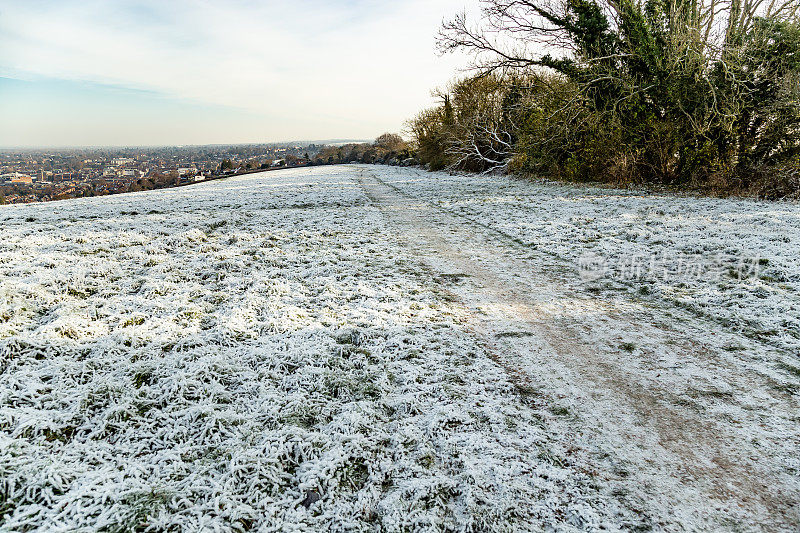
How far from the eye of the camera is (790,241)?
23.9ft

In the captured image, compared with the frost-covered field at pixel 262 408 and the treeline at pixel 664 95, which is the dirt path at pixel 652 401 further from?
the treeline at pixel 664 95

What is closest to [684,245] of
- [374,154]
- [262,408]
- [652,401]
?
[652,401]

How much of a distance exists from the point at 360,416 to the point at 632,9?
768 inches

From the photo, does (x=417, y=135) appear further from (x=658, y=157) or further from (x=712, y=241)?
(x=712, y=241)

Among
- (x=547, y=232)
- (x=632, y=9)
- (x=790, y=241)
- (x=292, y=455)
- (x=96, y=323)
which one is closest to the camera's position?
(x=292, y=455)

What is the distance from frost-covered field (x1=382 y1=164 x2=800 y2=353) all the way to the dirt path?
0.63 m

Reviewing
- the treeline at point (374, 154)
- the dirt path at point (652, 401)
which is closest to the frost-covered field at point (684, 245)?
the dirt path at point (652, 401)

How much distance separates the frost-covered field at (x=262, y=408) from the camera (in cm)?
244

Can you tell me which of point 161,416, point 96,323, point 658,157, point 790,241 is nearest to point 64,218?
point 96,323

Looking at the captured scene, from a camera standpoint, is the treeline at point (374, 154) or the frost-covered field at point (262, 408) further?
the treeline at point (374, 154)

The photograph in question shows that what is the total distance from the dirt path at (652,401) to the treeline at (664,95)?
474 inches

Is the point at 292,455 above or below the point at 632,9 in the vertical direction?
below

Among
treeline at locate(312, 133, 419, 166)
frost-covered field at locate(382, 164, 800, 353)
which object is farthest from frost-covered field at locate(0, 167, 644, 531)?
treeline at locate(312, 133, 419, 166)

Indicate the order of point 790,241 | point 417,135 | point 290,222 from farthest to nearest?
point 417,135 → point 290,222 → point 790,241
